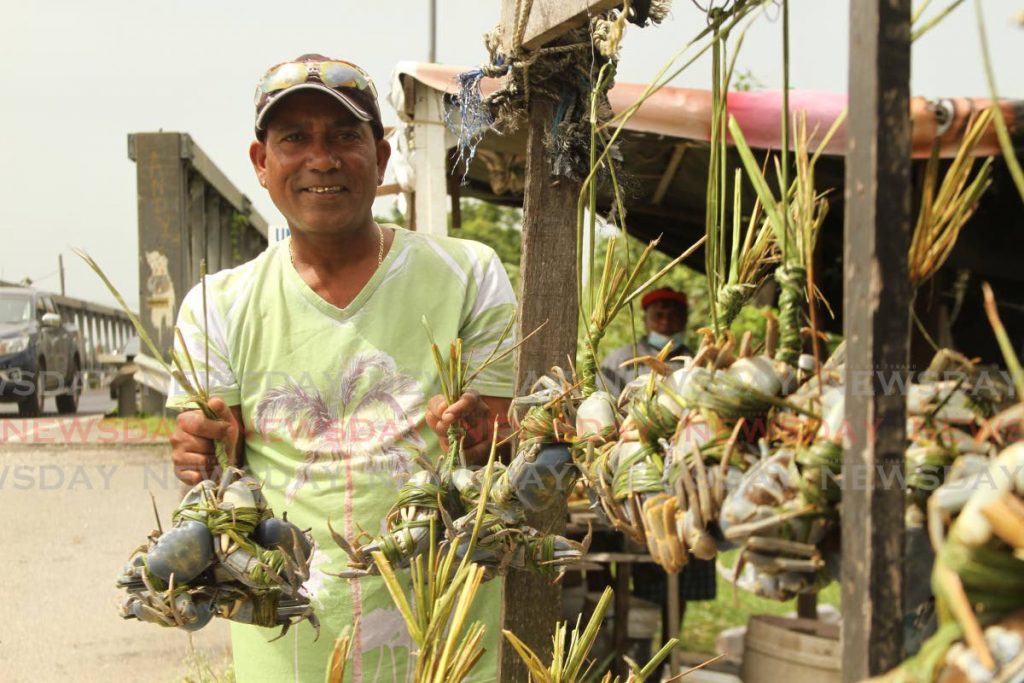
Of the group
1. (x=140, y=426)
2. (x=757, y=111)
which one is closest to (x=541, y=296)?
(x=757, y=111)

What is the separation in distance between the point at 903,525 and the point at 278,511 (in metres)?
1.18

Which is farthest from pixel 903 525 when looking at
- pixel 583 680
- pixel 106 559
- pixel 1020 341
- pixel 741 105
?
pixel 106 559

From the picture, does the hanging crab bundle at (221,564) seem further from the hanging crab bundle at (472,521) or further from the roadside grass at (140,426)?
the roadside grass at (140,426)

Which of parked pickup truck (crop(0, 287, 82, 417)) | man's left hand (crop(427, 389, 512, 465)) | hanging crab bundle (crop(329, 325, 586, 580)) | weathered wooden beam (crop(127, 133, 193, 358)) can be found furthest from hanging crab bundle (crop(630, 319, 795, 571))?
parked pickup truck (crop(0, 287, 82, 417))

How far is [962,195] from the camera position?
1027 mm

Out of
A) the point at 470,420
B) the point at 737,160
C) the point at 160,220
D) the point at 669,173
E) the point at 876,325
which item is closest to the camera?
the point at 876,325

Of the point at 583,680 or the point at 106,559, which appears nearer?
the point at 583,680

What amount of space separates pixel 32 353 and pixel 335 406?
28.8 feet

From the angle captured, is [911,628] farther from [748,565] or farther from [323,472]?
[323,472]

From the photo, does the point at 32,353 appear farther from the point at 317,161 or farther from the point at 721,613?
the point at 317,161

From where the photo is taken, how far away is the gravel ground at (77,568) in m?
4.08

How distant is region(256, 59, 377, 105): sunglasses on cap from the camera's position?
67.6 inches

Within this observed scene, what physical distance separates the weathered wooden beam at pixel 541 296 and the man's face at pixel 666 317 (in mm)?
2702

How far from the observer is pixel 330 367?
5.91 feet
